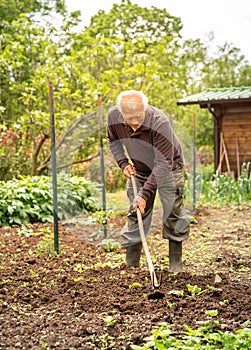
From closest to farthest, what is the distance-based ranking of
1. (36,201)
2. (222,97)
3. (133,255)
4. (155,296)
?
1. (155,296)
2. (133,255)
3. (36,201)
4. (222,97)

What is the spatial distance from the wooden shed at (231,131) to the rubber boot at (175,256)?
20.9 feet

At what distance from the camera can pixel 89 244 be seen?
563 centimetres

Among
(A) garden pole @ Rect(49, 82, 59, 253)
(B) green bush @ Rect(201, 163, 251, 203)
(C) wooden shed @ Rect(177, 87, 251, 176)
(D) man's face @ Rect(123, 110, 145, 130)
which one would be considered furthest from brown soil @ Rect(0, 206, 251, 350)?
(C) wooden shed @ Rect(177, 87, 251, 176)

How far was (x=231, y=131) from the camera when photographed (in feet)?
35.2

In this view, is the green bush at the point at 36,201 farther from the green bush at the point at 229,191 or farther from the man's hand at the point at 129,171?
the green bush at the point at 229,191

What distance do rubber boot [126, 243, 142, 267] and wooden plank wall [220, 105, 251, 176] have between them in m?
6.44

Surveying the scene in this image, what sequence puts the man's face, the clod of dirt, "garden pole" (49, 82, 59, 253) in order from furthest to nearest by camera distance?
1. "garden pole" (49, 82, 59, 253)
2. the man's face
3. the clod of dirt

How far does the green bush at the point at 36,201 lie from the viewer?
6469 mm

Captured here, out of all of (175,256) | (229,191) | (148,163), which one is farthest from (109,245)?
(229,191)

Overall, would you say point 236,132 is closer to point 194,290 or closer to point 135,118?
point 135,118

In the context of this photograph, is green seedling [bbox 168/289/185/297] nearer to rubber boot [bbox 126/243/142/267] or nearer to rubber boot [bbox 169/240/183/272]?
rubber boot [bbox 169/240/183/272]

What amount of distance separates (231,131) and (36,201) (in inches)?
212

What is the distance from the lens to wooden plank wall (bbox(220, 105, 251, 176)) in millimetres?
10609

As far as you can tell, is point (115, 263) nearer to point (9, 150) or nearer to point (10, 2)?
point (9, 150)
